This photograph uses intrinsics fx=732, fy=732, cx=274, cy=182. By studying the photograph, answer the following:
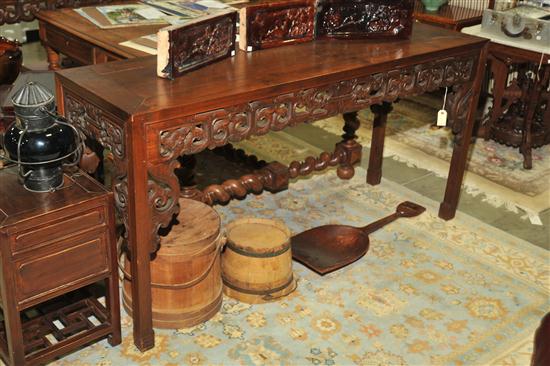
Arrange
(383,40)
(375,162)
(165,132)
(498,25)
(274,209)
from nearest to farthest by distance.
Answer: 1. (165,132)
2. (383,40)
3. (274,209)
4. (375,162)
5. (498,25)

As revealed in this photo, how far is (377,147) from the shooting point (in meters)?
4.00

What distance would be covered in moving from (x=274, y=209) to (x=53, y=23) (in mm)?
1383

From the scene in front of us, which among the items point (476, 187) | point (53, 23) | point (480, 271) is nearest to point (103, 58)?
point (53, 23)

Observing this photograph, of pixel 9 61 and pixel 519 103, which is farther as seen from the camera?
pixel 519 103

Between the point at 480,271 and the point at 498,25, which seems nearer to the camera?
the point at 480,271

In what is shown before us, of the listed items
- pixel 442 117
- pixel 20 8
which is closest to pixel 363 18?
pixel 442 117

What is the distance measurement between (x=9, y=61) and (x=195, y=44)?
4.15 feet

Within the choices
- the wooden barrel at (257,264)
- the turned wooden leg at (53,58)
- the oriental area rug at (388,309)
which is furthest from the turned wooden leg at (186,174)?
the turned wooden leg at (53,58)

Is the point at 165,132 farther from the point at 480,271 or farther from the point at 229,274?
the point at 480,271

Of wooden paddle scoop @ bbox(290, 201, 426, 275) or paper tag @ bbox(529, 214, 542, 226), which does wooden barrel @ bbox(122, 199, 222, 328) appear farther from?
paper tag @ bbox(529, 214, 542, 226)

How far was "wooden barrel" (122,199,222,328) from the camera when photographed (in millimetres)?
2678

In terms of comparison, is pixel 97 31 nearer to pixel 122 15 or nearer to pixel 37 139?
pixel 122 15

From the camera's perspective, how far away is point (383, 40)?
3178mm

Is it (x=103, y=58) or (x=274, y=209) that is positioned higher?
(x=103, y=58)
